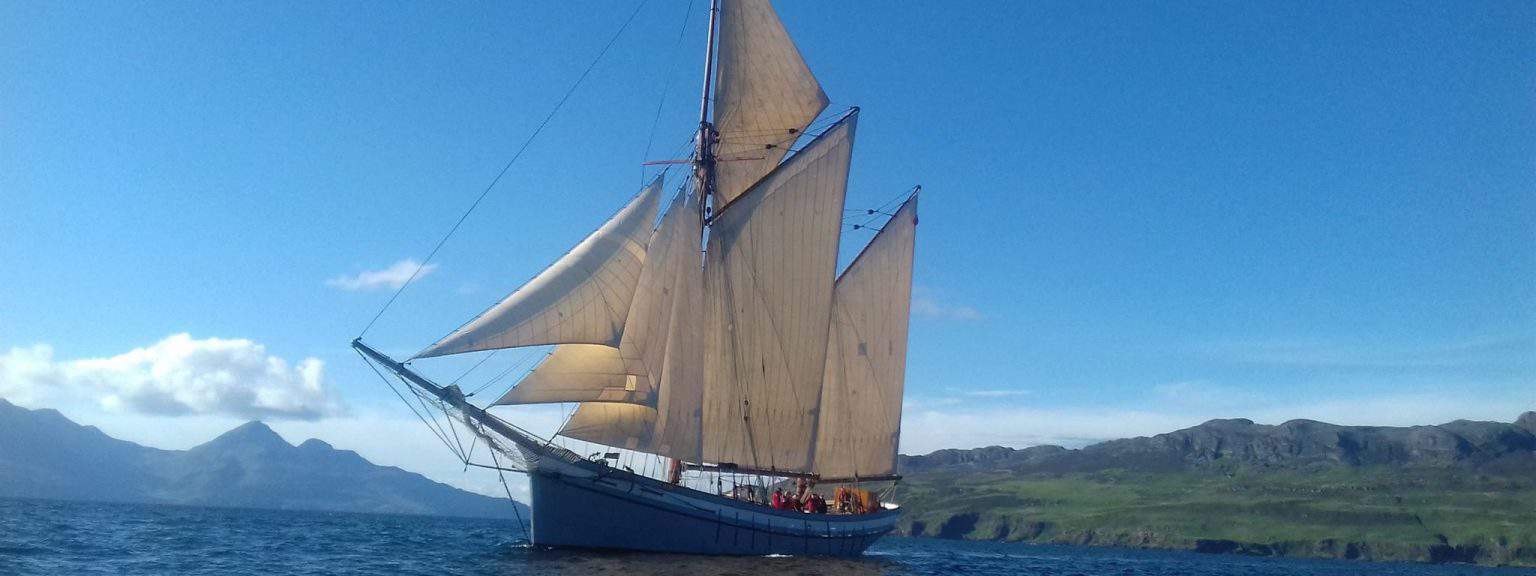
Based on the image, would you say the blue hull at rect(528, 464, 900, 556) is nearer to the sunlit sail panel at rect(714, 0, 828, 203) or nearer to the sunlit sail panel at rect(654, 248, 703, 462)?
the sunlit sail panel at rect(654, 248, 703, 462)

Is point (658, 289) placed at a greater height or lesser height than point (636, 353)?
greater

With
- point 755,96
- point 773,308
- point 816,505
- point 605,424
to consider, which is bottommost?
point 816,505

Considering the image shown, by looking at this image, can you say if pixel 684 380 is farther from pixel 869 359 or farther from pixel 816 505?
pixel 869 359

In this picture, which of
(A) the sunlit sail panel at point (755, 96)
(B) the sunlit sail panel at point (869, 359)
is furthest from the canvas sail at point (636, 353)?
(B) the sunlit sail panel at point (869, 359)

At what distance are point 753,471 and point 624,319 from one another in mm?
15896

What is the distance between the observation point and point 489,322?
1692 inches

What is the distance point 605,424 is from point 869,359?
2289 centimetres

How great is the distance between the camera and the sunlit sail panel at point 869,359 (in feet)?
220

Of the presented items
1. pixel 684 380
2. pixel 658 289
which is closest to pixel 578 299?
pixel 658 289

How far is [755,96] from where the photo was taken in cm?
6159

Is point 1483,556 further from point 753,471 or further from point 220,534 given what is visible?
point 220,534

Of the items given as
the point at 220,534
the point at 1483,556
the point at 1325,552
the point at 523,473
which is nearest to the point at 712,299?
Result: the point at 523,473

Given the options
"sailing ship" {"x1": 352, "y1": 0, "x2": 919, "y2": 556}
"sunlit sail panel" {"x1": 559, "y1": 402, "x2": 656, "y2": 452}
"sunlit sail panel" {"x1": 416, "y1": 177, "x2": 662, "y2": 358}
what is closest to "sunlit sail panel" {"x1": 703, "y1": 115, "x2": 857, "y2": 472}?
"sailing ship" {"x1": 352, "y1": 0, "x2": 919, "y2": 556}

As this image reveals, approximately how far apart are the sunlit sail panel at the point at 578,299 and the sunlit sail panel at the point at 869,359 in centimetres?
1977
